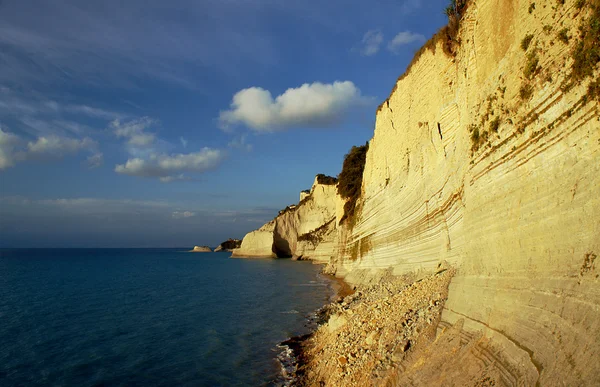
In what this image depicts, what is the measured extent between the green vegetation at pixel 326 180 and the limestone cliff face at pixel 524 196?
1947 inches

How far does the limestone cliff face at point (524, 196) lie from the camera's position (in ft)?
15.3

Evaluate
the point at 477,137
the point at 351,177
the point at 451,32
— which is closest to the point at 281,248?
the point at 351,177

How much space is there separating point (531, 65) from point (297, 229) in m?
61.6

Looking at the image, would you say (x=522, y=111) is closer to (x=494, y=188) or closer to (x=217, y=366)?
(x=494, y=188)

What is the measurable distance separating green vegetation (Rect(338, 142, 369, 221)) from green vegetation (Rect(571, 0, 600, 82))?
26483mm

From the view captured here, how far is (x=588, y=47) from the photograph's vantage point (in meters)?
5.10

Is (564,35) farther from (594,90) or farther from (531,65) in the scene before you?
(594,90)

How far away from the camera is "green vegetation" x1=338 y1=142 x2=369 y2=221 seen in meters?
33.3

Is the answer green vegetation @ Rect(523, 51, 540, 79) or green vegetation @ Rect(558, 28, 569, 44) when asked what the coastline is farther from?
green vegetation @ Rect(558, 28, 569, 44)

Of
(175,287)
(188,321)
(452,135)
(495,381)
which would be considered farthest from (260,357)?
(175,287)

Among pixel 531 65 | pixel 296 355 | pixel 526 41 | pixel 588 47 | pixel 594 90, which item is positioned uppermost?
pixel 526 41

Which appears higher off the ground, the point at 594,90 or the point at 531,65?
the point at 531,65

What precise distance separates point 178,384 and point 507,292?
8.37 metres

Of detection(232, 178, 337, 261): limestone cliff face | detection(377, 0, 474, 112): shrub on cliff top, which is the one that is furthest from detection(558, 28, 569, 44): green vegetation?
detection(232, 178, 337, 261): limestone cliff face
